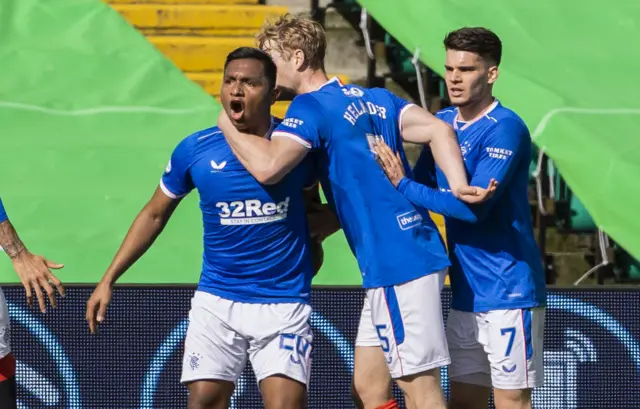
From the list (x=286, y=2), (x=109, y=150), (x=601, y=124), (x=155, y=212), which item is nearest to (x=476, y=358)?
(x=155, y=212)

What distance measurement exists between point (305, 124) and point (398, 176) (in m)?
0.41

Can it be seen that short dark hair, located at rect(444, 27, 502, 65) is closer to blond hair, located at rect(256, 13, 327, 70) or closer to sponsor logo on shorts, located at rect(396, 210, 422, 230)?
blond hair, located at rect(256, 13, 327, 70)

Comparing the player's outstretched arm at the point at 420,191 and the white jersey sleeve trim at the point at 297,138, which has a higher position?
the white jersey sleeve trim at the point at 297,138

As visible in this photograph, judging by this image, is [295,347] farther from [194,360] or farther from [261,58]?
[261,58]

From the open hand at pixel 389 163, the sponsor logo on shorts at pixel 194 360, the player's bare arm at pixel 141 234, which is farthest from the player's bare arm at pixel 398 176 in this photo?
the sponsor logo on shorts at pixel 194 360

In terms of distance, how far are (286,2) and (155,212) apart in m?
5.94

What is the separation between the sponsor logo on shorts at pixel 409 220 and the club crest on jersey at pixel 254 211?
470 millimetres

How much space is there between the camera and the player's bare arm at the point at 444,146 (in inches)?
199

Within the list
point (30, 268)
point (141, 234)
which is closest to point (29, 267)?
point (30, 268)

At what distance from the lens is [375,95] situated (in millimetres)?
5246

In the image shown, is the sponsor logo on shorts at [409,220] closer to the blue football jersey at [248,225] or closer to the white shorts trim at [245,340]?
the blue football jersey at [248,225]

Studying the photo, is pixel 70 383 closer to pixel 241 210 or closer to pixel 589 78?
pixel 241 210

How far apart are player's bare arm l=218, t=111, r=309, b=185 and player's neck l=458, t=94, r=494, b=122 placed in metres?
0.76

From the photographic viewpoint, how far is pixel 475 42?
5297 mm
